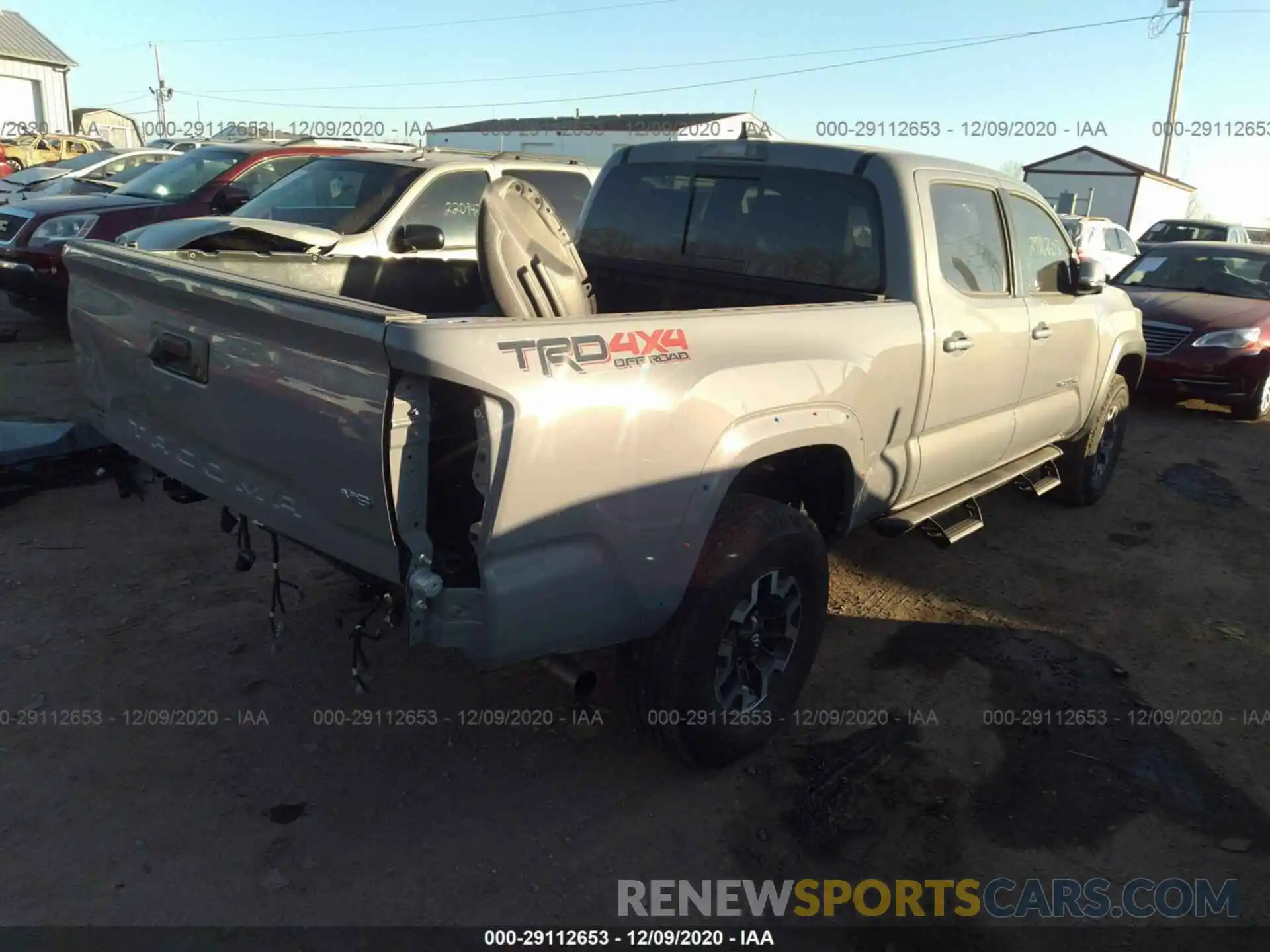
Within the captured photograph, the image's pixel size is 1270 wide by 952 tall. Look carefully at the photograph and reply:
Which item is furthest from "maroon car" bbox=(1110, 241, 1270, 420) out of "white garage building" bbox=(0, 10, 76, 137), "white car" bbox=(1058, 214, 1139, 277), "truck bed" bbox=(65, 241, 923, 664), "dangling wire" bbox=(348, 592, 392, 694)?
"white garage building" bbox=(0, 10, 76, 137)

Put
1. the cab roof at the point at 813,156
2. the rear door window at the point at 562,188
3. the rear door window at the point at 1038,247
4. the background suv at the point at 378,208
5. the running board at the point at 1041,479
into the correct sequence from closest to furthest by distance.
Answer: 1. the cab roof at the point at 813,156
2. the rear door window at the point at 1038,247
3. the running board at the point at 1041,479
4. the background suv at the point at 378,208
5. the rear door window at the point at 562,188

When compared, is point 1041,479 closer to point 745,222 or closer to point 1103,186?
point 745,222

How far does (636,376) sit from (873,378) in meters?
1.29

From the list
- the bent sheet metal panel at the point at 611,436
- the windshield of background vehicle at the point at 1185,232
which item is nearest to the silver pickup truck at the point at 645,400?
the bent sheet metal panel at the point at 611,436

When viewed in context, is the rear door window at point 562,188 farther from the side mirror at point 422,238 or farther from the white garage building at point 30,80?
the white garage building at point 30,80

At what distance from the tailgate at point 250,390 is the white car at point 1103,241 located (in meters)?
16.3

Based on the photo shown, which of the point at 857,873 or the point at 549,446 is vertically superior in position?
the point at 549,446

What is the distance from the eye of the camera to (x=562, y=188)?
317 inches

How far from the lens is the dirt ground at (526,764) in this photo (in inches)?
108

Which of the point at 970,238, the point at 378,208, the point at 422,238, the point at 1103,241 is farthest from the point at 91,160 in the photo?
the point at 1103,241

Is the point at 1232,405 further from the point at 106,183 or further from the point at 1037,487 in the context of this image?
the point at 106,183

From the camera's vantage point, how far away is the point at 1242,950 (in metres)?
2.65

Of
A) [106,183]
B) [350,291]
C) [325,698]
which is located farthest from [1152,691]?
[106,183]

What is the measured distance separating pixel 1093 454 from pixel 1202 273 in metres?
5.59
